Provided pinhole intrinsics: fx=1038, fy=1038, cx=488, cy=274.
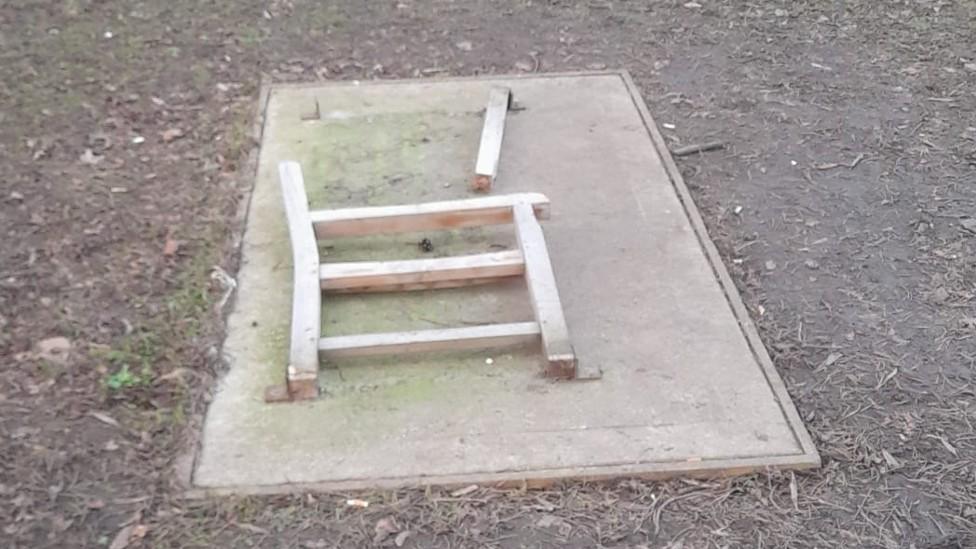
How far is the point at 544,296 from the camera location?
2.84m

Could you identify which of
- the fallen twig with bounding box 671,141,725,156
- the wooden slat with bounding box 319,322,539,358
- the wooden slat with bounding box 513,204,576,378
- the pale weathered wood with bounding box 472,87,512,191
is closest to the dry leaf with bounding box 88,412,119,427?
the wooden slat with bounding box 319,322,539,358

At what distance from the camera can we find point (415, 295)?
3029 mm

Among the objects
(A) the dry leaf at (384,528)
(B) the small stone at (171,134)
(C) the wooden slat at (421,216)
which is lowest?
(B) the small stone at (171,134)

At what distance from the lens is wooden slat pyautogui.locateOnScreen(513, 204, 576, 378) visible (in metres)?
2.66

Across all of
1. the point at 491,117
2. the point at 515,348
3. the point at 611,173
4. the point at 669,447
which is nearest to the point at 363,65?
the point at 491,117

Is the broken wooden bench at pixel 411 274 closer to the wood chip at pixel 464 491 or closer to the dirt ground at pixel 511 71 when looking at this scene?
the dirt ground at pixel 511 71

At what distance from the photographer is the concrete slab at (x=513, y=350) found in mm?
2432

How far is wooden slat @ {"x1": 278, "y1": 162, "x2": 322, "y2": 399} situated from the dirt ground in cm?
22

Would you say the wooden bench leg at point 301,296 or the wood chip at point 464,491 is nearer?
the wood chip at point 464,491

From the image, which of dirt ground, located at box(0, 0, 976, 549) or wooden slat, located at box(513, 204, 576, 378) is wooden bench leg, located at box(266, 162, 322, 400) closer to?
dirt ground, located at box(0, 0, 976, 549)

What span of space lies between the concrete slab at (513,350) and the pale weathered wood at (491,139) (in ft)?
0.20

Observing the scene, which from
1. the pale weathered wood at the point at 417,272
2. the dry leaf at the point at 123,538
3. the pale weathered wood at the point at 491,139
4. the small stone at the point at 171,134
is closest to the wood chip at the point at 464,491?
the dry leaf at the point at 123,538

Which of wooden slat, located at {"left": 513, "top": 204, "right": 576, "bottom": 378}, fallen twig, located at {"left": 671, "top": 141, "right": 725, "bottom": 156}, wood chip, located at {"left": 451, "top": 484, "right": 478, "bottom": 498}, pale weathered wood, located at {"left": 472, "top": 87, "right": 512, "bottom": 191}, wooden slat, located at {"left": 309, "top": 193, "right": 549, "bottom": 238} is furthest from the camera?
fallen twig, located at {"left": 671, "top": 141, "right": 725, "bottom": 156}

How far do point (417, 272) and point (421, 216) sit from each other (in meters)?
0.31
